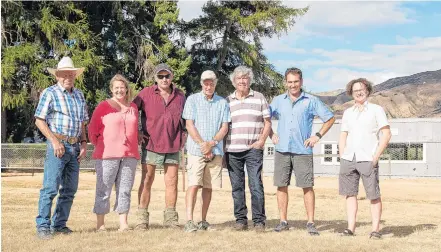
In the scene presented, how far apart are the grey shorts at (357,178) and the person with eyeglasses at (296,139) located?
36 cm

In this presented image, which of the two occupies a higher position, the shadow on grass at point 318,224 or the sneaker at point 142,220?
the sneaker at point 142,220

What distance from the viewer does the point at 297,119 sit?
8156 millimetres

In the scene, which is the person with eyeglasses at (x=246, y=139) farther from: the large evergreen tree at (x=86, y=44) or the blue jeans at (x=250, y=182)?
the large evergreen tree at (x=86, y=44)

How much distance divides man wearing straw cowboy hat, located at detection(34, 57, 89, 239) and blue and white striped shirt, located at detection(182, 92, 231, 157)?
46.1 inches

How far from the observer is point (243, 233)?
7781mm

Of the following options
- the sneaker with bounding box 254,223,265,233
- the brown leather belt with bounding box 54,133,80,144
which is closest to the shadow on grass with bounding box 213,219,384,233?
the sneaker with bounding box 254,223,265,233

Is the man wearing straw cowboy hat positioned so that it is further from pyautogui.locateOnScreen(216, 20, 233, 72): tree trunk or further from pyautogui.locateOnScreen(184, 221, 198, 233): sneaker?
pyautogui.locateOnScreen(216, 20, 233, 72): tree trunk

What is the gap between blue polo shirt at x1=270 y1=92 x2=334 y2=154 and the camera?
26.7 feet

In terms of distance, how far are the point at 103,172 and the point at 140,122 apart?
32.9 inches

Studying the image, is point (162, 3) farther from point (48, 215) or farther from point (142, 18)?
point (48, 215)

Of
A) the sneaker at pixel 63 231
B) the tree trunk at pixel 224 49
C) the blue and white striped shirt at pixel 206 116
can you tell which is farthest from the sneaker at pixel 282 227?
the tree trunk at pixel 224 49

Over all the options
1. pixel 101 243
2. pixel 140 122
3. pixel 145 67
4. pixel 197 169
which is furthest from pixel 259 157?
pixel 145 67

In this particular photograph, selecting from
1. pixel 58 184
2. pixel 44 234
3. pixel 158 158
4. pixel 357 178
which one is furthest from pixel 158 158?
pixel 357 178

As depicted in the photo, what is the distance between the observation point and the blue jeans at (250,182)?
8180 millimetres
